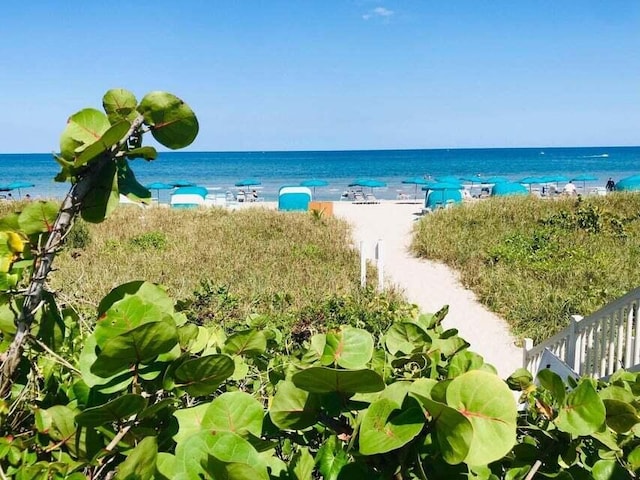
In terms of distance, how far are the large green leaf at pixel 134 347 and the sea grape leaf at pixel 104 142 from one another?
23 centimetres

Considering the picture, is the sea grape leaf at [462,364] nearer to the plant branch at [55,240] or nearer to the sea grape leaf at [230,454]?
the sea grape leaf at [230,454]

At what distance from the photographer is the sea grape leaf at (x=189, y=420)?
0.73 meters

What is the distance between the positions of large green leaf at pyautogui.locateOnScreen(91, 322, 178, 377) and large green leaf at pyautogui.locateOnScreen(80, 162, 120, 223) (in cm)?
22

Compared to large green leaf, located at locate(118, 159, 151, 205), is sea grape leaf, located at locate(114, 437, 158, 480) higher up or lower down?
lower down

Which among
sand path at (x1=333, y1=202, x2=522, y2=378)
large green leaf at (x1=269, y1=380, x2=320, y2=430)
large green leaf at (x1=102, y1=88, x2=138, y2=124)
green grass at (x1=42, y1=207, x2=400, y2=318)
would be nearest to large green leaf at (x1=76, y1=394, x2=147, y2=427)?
large green leaf at (x1=269, y1=380, x2=320, y2=430)

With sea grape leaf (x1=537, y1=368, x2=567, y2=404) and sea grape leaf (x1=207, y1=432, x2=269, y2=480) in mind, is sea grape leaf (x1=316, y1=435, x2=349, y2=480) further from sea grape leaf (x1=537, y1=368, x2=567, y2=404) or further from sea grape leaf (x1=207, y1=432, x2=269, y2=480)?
sea grape leaf (x1=537, y1=368, x2=567, y2=404)

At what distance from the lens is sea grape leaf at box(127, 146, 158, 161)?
2.41 feet

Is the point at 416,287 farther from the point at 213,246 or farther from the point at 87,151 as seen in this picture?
the point at 87,151

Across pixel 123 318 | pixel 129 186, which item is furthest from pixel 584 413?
pixel 129 186

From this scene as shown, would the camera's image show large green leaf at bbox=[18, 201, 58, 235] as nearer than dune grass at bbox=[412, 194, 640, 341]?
Yes

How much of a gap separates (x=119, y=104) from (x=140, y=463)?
46cm

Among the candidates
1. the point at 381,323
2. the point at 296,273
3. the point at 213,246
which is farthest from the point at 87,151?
the point at 213,246

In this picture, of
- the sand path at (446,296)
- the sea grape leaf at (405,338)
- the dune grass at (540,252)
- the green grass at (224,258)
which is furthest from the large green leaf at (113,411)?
the dune grass at (540,252)

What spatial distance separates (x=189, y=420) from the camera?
748 mm
